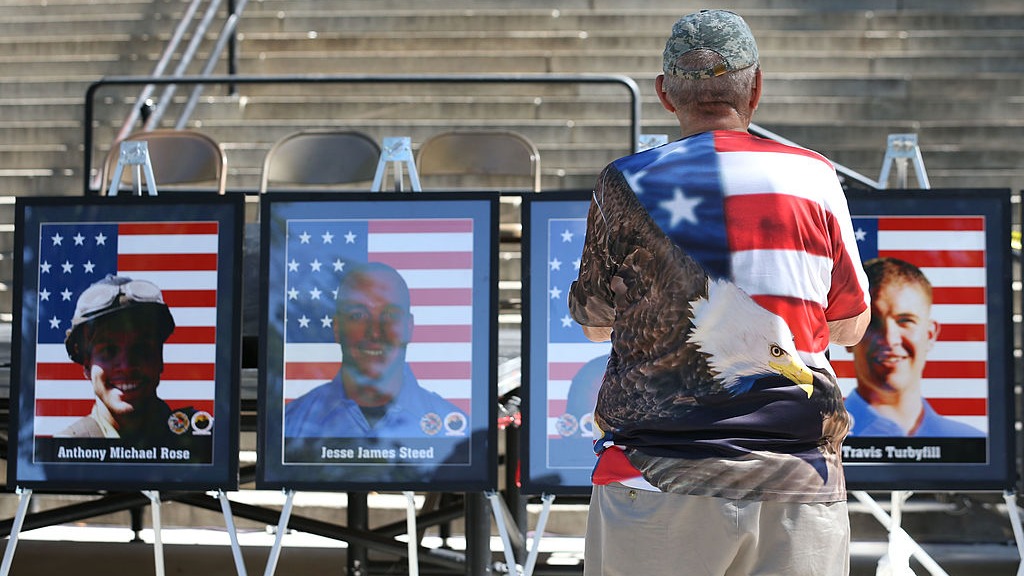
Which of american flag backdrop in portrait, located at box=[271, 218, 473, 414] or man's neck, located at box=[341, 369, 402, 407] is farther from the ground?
american flag backdrop in portrait, located at box=[271, 218, 473, 414]

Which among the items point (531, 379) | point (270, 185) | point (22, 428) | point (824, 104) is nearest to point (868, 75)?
point (824, 104)

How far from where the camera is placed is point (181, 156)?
297 inches

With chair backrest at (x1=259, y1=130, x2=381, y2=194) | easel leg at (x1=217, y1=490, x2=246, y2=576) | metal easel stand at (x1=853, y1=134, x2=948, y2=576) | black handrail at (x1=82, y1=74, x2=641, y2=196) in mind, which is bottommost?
easel leg at (x1=217, y1=490, x2=246, y2=576)

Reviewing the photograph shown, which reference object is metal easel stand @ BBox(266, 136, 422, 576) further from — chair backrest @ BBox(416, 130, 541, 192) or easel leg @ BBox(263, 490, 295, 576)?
chair backrest @ BBox(416, 130, 541, 192)

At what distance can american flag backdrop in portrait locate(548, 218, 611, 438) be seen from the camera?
4164 mm

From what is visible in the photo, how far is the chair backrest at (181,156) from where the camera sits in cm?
743

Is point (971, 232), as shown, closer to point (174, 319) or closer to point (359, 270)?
point (359, 270)

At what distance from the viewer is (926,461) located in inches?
165

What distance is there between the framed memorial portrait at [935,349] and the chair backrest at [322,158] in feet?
12.1

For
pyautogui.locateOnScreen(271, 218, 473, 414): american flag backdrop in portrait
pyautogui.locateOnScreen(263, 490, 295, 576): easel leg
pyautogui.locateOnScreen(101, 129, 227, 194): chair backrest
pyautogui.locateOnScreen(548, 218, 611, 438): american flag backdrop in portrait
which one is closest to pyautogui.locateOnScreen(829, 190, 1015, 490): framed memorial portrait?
pyautogui.locateOnScreen(548, 218, 611, 438): american flag backdrop in portrait

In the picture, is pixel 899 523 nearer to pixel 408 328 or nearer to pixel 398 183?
pixel 408 328

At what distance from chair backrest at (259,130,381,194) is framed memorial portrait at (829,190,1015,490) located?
12.1 feet

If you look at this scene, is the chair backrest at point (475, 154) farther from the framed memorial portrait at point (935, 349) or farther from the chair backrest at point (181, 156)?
the framed memorial portrait at point (935, 349)

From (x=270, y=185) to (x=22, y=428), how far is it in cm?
342
